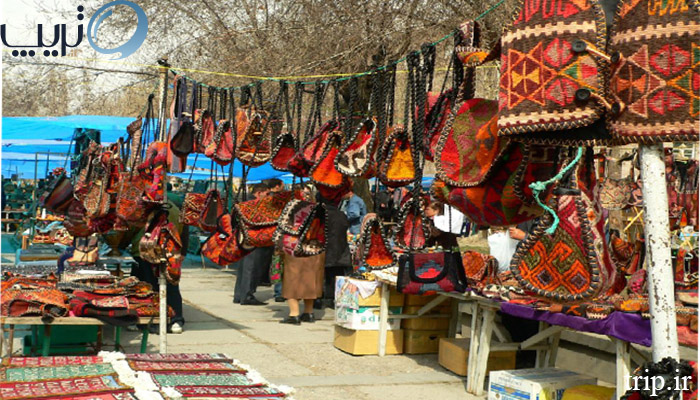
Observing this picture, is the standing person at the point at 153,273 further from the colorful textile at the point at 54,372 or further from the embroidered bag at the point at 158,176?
the colorful textile at the point at 54,372

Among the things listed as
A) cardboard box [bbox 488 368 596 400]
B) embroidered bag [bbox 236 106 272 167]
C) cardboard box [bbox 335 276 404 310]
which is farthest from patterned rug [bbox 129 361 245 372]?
cardboard box [bbox 335 276 404 310]

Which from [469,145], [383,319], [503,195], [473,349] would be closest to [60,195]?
[383,319]

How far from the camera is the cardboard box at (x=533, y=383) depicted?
4.39m

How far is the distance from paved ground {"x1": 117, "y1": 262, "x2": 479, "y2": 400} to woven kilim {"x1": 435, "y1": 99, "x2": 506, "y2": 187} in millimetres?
3104

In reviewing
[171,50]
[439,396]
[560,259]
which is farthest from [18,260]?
[560,259]

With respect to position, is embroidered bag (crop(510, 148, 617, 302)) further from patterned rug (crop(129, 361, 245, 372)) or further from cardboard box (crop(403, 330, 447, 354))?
cardboard box (crop(403, 330, 447, 354))

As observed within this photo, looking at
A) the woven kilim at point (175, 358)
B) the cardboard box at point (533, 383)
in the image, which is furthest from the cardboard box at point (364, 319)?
the woven kilim at point (175, 358)

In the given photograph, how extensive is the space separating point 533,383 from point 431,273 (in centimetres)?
152

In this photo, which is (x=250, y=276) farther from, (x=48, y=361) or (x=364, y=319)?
(x=48, y=361)

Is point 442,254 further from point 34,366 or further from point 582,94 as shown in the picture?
point 34,366

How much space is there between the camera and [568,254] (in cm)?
204

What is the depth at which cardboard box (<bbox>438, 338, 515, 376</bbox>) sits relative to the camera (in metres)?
5.82

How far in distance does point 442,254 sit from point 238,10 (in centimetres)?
765

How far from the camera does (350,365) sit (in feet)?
20.8
